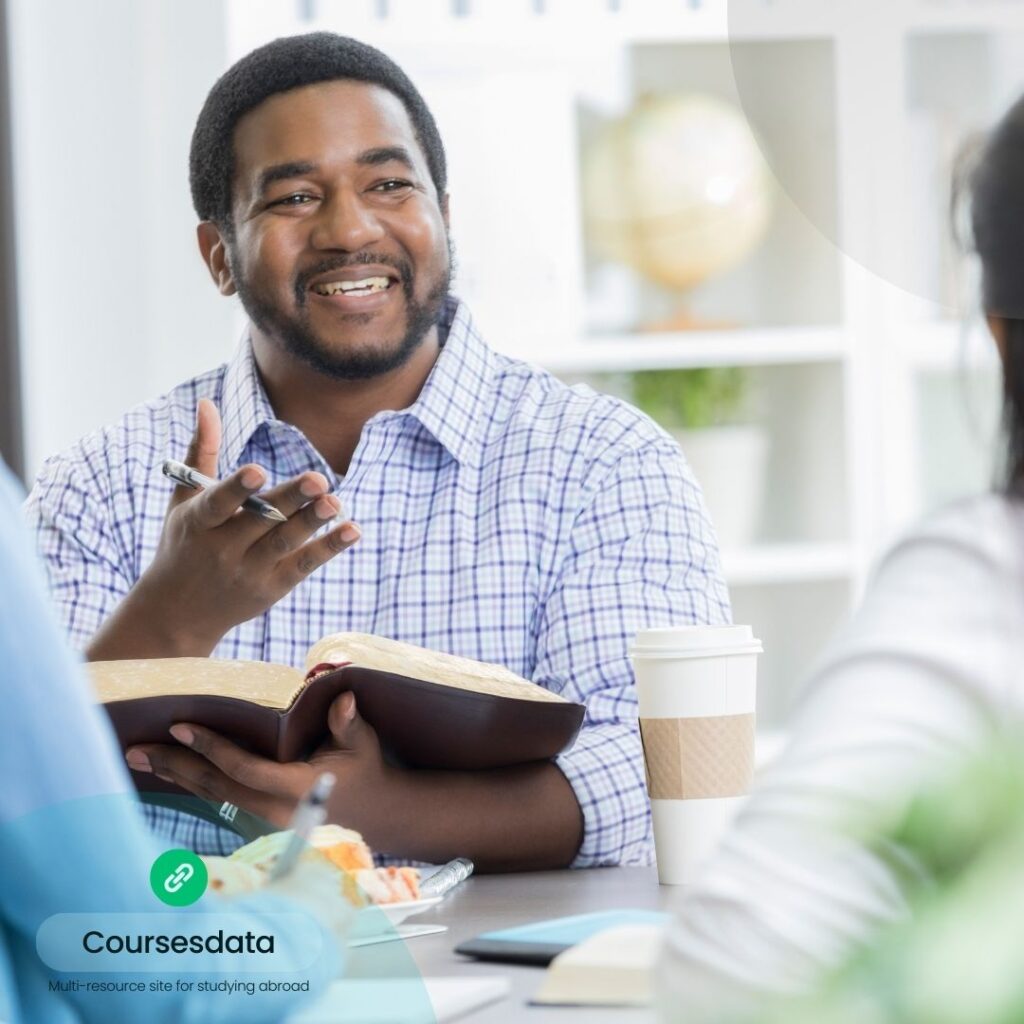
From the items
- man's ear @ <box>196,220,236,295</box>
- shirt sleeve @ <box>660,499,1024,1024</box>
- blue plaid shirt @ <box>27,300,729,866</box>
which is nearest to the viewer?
shirt sleeve @ <box>660,499,1024,1024</box>

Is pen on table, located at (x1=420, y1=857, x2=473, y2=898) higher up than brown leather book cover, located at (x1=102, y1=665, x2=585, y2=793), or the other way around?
brown leather book cover, located at (x1=102, y1=665, x2=585, y2=793)

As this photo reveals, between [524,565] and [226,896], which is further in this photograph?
[524,565]

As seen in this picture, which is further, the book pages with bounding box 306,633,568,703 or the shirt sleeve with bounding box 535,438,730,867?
the shirt sleeve with bounding box 535,438,730,867

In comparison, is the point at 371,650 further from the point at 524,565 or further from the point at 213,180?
the point at 213,180

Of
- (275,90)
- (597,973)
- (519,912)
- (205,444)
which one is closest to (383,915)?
(597,973)

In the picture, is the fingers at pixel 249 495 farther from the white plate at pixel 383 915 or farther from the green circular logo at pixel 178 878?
the green circular logo at pixel 178 878

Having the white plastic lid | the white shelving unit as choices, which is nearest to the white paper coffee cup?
the white plastic lid

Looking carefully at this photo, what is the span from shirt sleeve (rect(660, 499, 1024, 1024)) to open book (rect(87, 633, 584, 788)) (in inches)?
22.7

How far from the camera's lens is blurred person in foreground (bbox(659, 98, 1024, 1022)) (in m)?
0.20

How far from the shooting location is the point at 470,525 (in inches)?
53.9

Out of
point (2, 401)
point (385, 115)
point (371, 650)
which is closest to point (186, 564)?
point (371, 650)

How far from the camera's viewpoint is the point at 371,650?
85 cm

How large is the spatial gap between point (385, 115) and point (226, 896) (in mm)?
1218

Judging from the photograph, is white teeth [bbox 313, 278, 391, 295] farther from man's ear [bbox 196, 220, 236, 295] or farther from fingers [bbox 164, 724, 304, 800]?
fingers [bbox 164, 724, 304, 800]
